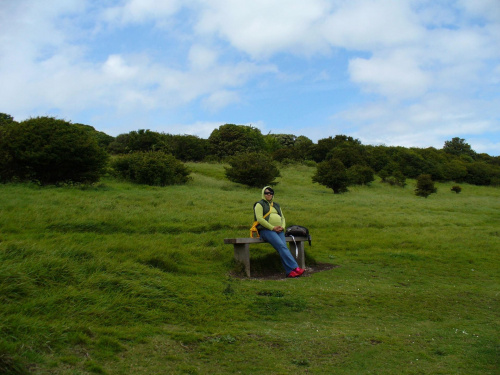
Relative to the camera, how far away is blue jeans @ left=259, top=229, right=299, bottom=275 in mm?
8242

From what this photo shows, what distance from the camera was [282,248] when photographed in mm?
8289

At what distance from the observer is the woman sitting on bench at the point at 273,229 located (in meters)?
8.24

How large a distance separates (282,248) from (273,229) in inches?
17.2

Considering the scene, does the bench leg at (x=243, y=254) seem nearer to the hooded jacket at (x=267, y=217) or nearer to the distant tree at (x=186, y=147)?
the hooded jacket at (x=267, y=217)

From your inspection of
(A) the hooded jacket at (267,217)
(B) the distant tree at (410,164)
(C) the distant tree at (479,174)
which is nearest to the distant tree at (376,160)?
(B) the distant tree at (410,164)

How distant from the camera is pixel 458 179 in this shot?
2378 inches

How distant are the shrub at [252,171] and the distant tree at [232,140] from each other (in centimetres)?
3037

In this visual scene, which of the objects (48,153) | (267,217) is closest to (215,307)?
(267,217)

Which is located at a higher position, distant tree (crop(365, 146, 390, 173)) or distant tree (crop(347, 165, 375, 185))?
distant tree (crop(365, 146, 390, 173))

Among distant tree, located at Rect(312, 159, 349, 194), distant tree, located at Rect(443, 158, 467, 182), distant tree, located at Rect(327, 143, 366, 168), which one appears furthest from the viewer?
distant tree, located at Rect(443, 158, 467, 182)

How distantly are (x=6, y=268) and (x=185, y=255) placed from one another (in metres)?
3.89

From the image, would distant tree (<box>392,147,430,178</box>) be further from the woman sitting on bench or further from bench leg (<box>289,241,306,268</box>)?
the woman sitting on bench

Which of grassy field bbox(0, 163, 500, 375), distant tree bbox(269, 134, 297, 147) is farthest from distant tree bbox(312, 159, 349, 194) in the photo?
distant tree bbox(269, 134, 297, 147)

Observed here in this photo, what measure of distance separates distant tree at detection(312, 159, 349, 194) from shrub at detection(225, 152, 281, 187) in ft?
12.8
